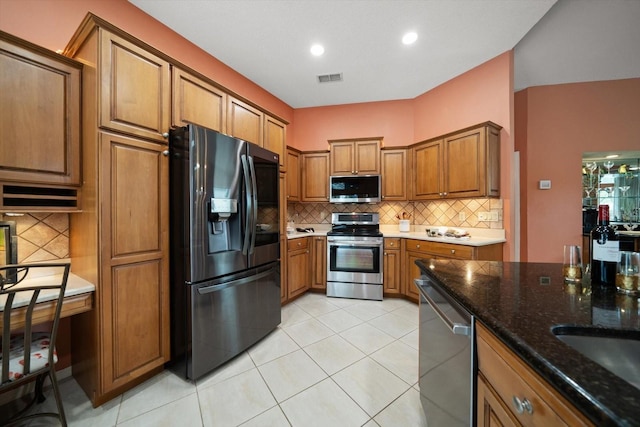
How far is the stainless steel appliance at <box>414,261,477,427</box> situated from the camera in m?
0.86

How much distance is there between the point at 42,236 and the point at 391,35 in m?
3.39

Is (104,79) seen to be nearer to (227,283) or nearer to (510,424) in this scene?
(227,283)

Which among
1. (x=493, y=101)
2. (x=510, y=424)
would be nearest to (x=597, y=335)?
(x=510, y=424)

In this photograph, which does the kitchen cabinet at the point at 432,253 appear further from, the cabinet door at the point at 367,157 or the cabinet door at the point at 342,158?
the cabinet door at the point at 342,158

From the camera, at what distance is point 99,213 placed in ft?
4.74

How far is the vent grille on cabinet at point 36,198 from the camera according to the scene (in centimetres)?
136

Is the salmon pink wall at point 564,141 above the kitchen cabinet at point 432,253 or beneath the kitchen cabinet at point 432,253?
above

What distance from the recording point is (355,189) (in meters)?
3.66

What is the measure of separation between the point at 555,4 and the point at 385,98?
2.00 meters

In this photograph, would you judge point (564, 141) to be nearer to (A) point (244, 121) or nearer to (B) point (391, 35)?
(B) point (391, 35)

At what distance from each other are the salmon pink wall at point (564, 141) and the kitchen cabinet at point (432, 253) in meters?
1.49

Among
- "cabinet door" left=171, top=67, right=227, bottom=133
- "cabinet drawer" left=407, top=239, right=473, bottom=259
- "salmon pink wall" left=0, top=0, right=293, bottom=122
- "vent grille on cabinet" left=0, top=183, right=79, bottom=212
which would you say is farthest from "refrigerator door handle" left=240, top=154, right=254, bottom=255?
"cabinet drawer" left=407, top=239, right=473, bottom=259

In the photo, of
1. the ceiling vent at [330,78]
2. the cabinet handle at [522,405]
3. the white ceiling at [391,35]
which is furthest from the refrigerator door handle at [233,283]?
the ceiling vent at [330,78]

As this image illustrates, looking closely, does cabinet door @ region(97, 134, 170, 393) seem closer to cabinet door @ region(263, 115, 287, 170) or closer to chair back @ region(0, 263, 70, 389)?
chair back @ region(0, 263, 70, 389)
